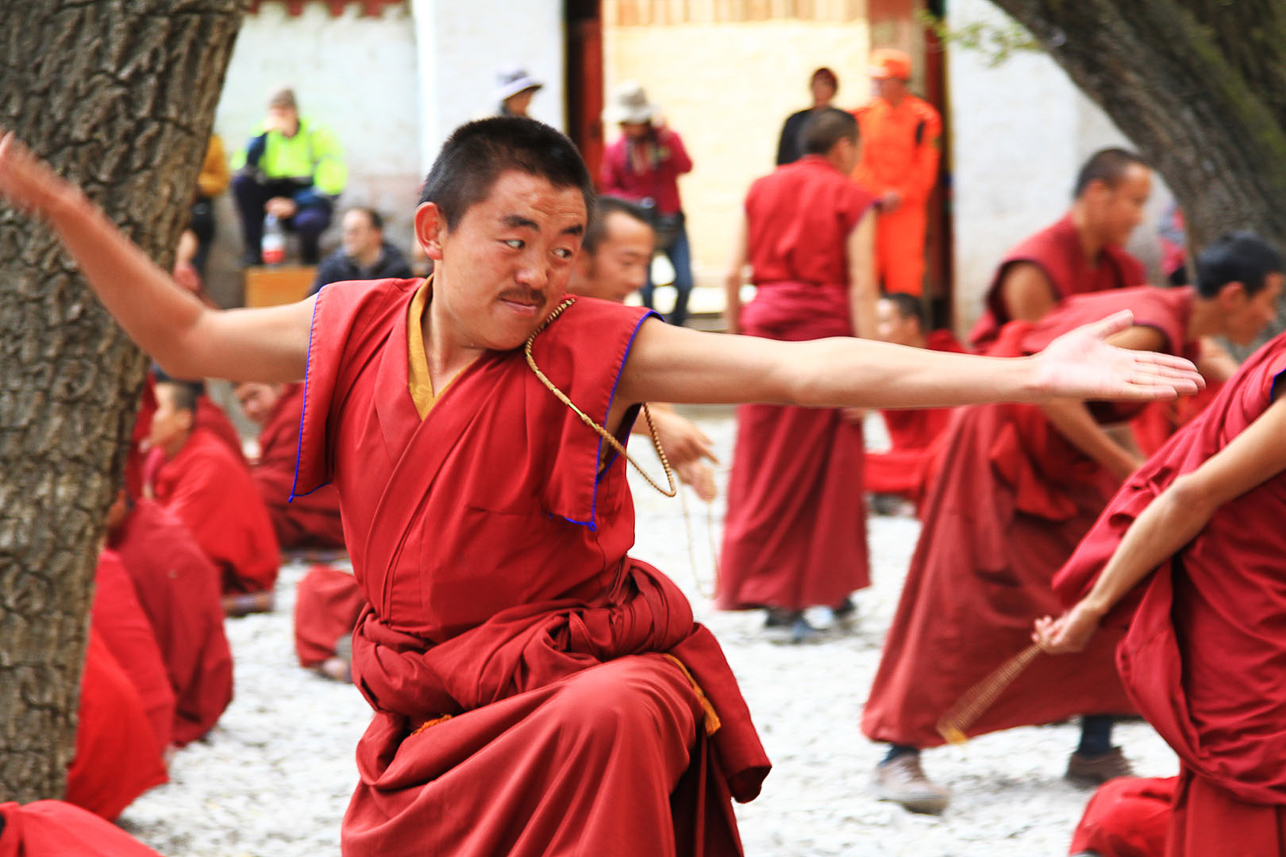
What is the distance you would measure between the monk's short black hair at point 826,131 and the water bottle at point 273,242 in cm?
517

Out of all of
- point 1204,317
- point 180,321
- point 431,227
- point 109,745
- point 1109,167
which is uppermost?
point 1109,167

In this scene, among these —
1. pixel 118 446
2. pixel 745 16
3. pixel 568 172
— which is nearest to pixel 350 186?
pixel 745 16

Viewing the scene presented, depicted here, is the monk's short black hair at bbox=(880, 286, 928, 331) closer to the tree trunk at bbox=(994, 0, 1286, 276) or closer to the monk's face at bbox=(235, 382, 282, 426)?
the tree trunk at bbox=(994, 0, 1286, 276)

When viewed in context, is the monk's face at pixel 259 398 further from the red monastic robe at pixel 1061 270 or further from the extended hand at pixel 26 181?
the extended hand at pixel 26 181

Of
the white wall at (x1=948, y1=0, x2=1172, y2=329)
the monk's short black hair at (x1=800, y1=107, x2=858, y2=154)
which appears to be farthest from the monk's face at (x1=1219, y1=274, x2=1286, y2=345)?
the white wall at (x1=948, y1=0, x2=1172, y2=329)

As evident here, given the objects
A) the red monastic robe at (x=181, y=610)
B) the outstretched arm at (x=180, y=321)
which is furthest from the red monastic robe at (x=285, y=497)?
the outstretched arm at (x=180, y=321)

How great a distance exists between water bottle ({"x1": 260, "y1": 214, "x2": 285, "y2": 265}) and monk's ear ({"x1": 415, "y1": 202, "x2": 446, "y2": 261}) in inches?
307

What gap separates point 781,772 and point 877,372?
7.55 ft

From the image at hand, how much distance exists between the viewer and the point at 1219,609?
2.56 m

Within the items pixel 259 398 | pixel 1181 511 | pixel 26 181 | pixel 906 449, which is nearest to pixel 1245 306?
pixel 1181 511

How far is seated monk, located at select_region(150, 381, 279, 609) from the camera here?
5.69 meters

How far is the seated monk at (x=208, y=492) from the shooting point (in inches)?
224

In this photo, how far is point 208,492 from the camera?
5672 millimetres

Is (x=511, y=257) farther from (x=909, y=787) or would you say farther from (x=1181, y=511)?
(x=909, y=787)
